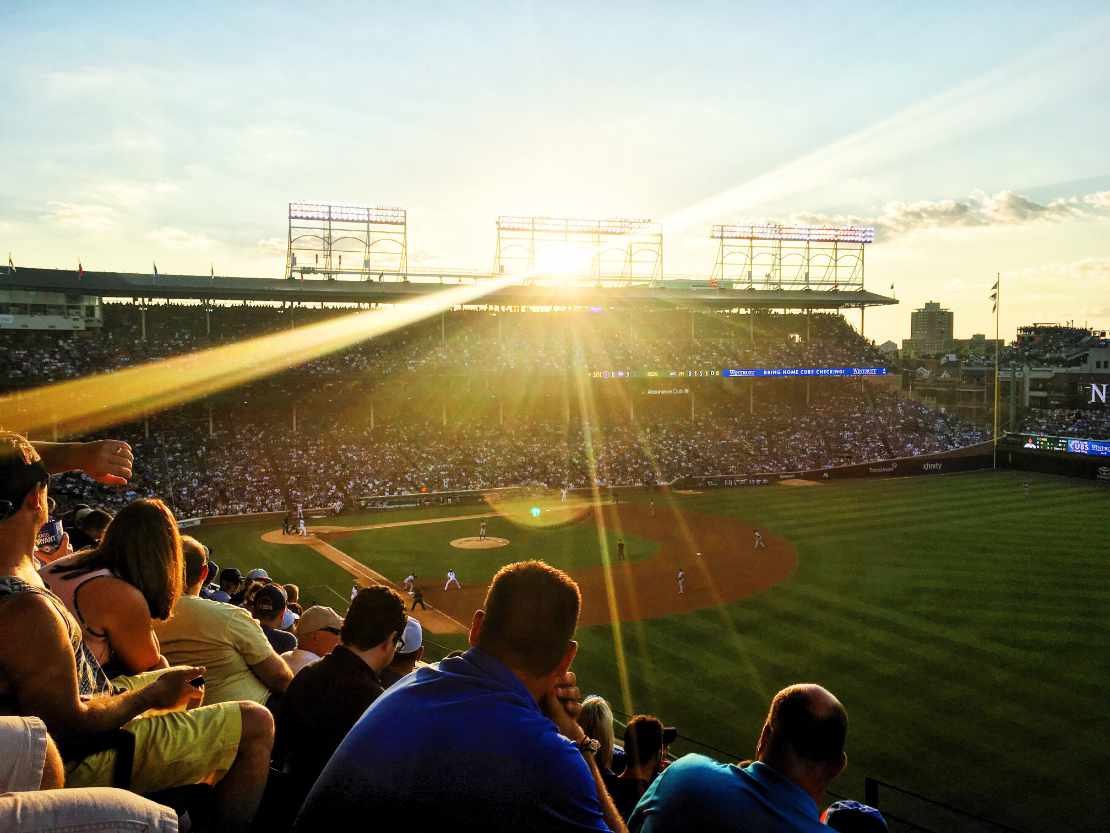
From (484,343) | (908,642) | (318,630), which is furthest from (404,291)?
(318,630)

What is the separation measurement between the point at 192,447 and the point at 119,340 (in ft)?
32.0

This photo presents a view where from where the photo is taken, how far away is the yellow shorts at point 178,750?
353 cm

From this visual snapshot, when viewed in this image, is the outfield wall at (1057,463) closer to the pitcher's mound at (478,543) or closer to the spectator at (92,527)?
the pitcher's mound at (478,543)

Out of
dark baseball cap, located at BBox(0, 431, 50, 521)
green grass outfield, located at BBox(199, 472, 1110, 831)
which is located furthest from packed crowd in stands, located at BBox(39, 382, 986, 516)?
dark baseball cap, located at BBox(0, 431, 50, 521)

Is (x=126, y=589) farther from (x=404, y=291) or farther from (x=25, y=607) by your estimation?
(x=404, y=291)

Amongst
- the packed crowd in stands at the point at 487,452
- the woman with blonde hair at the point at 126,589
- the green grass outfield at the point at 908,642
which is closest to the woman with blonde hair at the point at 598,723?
the woman with blonde hair at the point at 126,589

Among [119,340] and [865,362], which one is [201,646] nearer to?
[119,340]

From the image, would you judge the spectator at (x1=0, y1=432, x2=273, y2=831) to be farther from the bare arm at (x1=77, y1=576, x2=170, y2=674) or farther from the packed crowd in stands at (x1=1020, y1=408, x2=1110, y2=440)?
the packed crowd in stands at (x1=1020, y1=408, x2=1110, y2=440)

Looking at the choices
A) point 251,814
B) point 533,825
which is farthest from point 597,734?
point 533,825

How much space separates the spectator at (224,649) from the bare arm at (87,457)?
3.31 ft

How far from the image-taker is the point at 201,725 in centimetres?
377

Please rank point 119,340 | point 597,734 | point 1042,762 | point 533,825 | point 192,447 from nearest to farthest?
point 533,825
point 597,734
point 1042,762
point 192,447
point 119,340

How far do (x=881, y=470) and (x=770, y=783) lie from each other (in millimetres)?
57396

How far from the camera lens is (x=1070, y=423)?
223ft
